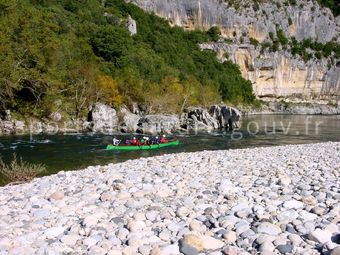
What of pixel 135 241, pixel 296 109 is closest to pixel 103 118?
pixel 135 241

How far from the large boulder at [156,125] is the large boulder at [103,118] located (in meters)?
3.39

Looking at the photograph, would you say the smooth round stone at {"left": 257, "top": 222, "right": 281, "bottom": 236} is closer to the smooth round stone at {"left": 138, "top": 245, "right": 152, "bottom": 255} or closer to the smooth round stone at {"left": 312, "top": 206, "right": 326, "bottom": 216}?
the smooth round stone at {"left": 312, "top": 206, "right": 326, "bottom": 216}

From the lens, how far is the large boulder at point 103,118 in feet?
150

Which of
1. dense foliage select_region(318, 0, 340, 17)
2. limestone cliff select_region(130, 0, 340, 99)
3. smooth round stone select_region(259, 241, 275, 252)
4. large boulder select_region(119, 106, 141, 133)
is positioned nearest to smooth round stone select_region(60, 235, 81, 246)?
smooth round stone select_region(259, 241, 275, 252)

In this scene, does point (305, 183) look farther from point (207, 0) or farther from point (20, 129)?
point (207, 0)

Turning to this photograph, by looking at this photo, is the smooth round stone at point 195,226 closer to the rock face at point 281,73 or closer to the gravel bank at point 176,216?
the gravel bank at point 176,216

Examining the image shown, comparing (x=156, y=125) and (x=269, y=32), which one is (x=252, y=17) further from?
(x=156, y=125)

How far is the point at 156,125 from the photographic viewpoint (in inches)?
1802

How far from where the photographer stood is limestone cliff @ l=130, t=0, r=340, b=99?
433ft

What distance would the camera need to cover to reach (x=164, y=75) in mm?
73062

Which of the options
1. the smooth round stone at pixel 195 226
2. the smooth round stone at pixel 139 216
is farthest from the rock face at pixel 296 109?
the smooth round stone at pixel 195 226

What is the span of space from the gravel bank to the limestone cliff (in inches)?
4659

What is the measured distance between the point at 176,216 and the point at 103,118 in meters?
40.1

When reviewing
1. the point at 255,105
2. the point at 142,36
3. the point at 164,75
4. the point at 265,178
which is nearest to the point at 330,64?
the point at 255,105
